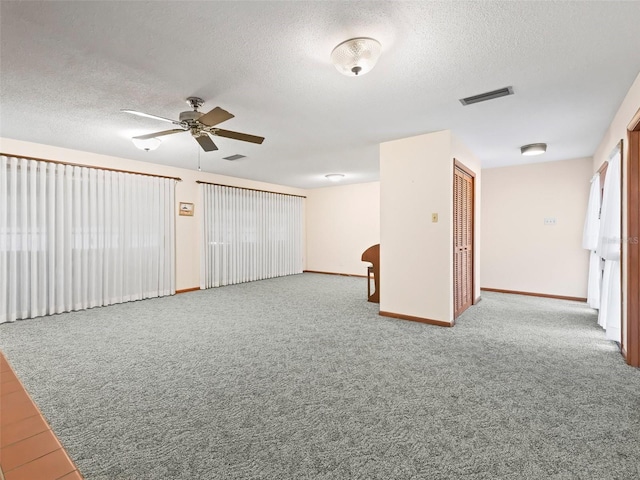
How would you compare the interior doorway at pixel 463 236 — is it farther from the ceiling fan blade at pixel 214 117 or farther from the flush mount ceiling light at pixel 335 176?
the ceiling fan blade at pixel 214 117

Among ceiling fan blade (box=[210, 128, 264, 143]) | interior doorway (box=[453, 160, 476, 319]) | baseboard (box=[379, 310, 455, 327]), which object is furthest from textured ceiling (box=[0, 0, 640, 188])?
baseboard (box=[379, 310, 455, 327])

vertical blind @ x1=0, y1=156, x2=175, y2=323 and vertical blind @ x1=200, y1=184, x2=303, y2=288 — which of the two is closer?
vertical blind @ x1=0, y1=156, x2=175, y2=323

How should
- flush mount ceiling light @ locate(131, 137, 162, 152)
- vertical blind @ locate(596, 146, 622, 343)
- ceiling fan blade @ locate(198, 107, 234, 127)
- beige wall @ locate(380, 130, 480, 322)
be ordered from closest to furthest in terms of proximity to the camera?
1. ceiling fan blade @ locate(198, 107, 234, 127)
2. vertical blind @ locate(596, 146, 622, 343)
3. flush mount ceiling light @ locate(131, 137, 162, 152)
4. beige wall @ locate(380, 130, 480, 322)

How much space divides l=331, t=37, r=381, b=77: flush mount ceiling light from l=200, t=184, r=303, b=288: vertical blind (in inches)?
198

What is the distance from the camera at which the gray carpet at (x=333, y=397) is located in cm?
159

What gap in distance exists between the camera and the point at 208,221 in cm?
649

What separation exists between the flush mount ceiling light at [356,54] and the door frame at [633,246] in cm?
248

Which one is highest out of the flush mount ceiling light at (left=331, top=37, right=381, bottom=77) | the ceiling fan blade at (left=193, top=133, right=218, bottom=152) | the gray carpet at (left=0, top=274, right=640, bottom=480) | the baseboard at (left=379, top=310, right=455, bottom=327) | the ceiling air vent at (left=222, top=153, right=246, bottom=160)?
the ceiling air vent at (left=222, top=153, right=246, bottom=160)

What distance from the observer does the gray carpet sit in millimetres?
1589

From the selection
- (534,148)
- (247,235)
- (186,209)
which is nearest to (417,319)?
(534,148)

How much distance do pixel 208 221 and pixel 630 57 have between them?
250 inches

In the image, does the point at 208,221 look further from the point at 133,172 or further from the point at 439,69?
the point at 439,69

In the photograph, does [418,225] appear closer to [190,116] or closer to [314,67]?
[314,67]

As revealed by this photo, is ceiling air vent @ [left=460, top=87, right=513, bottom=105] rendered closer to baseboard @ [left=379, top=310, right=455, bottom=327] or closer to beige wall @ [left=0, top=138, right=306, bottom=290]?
baseboard @ [left=379, top=310, right=455, bottom=327]
